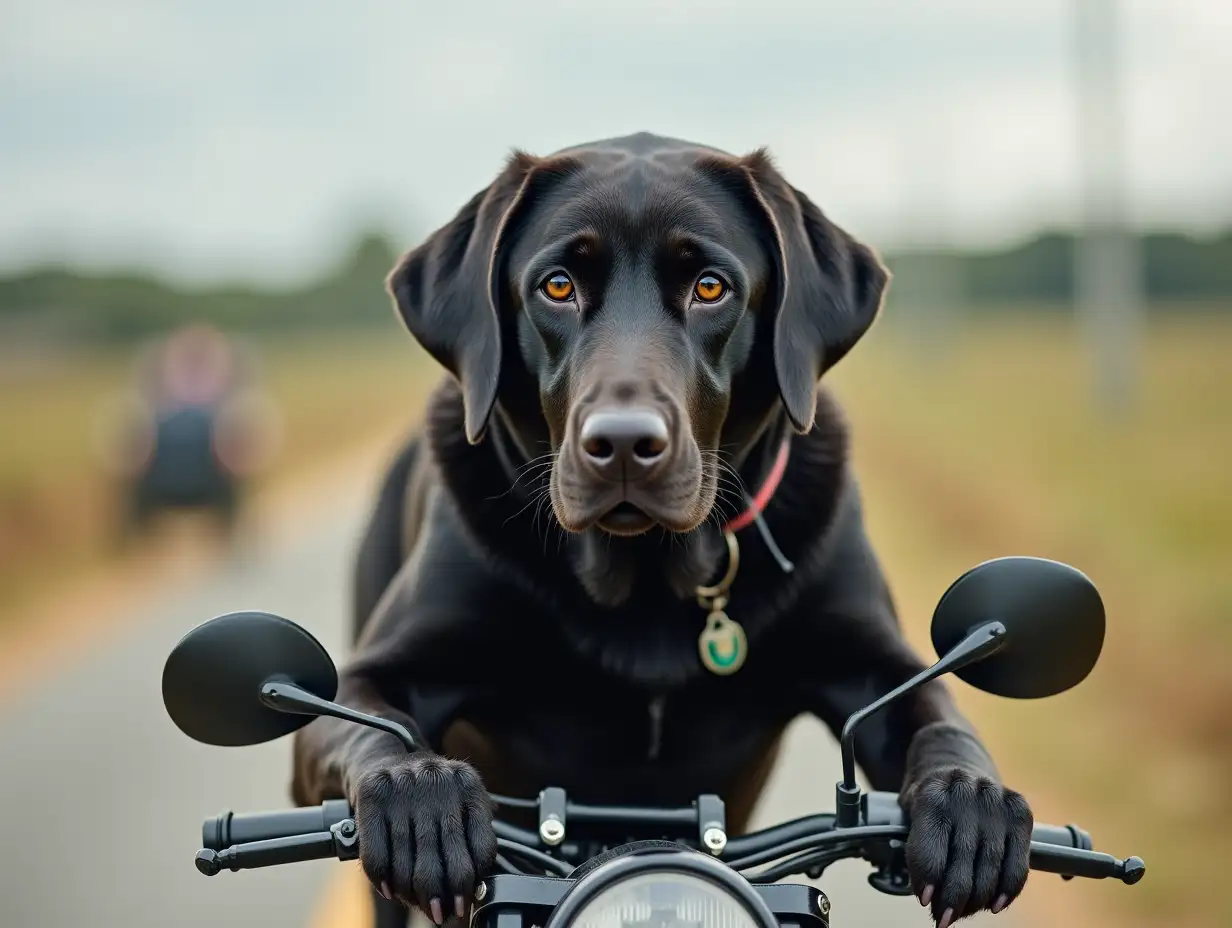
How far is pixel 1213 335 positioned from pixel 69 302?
56391mm

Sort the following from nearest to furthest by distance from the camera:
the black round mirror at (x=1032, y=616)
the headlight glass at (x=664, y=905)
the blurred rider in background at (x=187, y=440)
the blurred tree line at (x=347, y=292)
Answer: the headlight glass at (x=664, y=905)
the black round mirror at (x=1032, y=616)
the blurred rider in background at (x=187, y=440)
the blurred tree line at (x=347, y=292)

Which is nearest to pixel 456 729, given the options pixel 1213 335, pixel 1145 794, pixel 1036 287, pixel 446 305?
pixel 446 305

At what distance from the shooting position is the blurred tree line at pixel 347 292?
42.6 metres

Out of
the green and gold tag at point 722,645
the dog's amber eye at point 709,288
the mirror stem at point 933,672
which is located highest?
the dog's amber eye at point 709,288

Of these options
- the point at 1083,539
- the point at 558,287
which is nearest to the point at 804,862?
the point at 558,287

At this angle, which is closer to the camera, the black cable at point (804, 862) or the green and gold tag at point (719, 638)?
the black cable at point (804, 862)

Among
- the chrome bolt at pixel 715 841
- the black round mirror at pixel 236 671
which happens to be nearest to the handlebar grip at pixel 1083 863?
the chrome bolt at pixel 715 841

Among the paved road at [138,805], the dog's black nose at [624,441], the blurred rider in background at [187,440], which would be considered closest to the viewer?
the dog's black nose at [624,441]

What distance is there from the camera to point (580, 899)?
67.4 inches

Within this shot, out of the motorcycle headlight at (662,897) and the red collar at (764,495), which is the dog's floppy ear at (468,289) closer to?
the red collar at (764,495)

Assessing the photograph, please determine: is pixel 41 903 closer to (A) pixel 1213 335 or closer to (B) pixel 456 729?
(B) pixel 456 729

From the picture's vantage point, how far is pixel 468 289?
2.97 metres

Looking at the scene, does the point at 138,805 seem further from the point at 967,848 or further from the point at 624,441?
the point at 967,848

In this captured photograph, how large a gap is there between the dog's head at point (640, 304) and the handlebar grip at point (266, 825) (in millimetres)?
644
